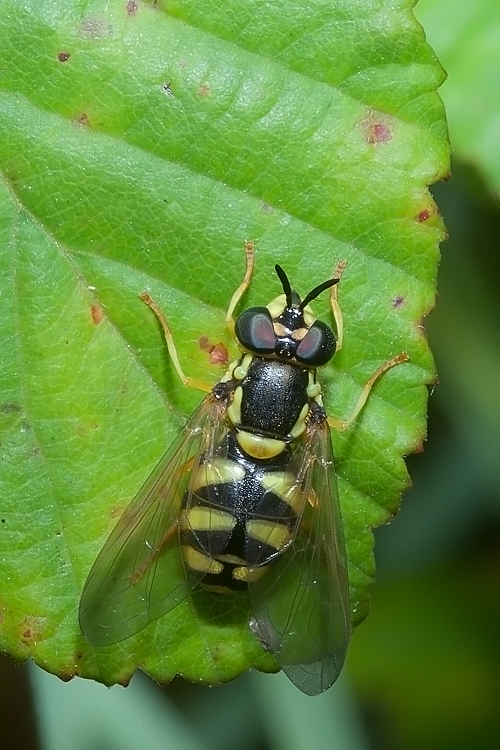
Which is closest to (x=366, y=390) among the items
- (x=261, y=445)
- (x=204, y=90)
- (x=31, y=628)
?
(x=261, y=445)

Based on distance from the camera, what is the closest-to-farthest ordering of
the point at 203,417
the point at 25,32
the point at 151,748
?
the point at 25,32
the point at 203,417
the point at 151,748

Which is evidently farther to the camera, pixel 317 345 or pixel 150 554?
pixel 150 554

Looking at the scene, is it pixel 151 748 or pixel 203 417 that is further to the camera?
pixel 151 748

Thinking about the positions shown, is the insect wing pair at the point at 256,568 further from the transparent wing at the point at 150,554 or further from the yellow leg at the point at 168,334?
the yellow leg at the point at 168,334

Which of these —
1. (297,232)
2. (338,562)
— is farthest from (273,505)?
(297,232)

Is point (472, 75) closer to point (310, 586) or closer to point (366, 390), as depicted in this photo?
point (366, 390)

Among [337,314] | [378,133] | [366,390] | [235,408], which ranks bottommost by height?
[235,408]

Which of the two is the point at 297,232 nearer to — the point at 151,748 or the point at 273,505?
the point at 273,505
